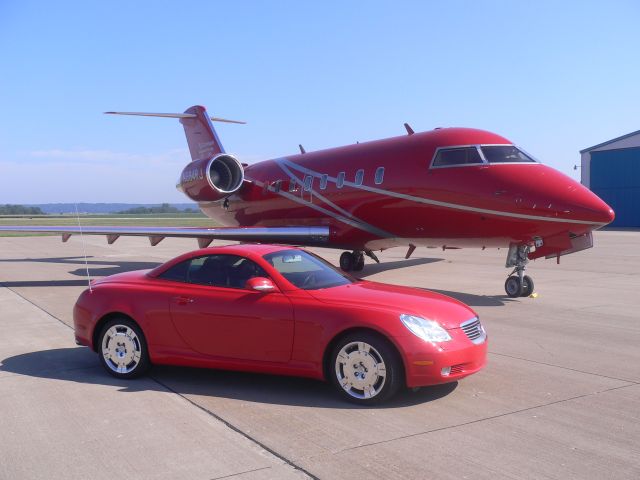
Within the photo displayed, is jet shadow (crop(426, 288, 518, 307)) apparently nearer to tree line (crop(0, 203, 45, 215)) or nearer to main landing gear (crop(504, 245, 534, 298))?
main landing gear (crop(504, 245, 534, 298))

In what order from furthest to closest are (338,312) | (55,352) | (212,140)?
(212,140) < (55,352) < (338,312)

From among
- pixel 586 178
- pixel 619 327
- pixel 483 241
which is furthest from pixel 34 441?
pixel 586 178

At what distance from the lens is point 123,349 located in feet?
20.7

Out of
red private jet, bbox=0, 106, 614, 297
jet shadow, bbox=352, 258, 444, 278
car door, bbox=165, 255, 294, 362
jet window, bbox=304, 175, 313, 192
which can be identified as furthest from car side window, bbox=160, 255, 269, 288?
jet window, bbox=304, 175, 313, 192

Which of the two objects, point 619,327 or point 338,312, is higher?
point 338,312

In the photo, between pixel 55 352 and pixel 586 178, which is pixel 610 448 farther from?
pixel 586 178

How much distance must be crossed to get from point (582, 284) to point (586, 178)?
50666 mm

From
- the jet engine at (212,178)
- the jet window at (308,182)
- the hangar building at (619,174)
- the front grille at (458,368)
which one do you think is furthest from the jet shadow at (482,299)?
the hangar building at (619,174)

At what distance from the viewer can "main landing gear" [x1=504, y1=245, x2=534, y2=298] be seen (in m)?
11.9

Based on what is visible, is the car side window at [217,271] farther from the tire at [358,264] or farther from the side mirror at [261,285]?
the tire at [358,264]

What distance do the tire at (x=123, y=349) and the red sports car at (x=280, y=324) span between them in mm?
10

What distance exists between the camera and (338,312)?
A: 18.1ft

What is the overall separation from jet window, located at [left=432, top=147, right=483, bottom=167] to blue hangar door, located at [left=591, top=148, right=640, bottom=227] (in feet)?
163

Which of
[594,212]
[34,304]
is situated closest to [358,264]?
[594,212]
